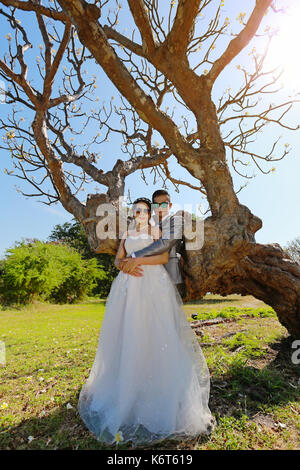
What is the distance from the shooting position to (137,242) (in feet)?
9.37

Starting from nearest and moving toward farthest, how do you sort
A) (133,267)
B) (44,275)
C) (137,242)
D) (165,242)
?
(133,267) < (165,242) < (137,242) < (44,275)

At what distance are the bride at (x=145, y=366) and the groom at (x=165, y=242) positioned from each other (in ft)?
0.29

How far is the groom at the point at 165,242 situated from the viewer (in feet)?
8.79

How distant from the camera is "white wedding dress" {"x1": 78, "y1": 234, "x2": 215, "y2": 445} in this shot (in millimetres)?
2215

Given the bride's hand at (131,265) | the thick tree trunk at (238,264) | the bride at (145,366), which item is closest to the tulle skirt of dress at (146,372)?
the bride at (145,366)

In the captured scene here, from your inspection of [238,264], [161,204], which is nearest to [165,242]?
[161,204]

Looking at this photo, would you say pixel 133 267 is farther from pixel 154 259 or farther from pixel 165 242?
pixel 165 242

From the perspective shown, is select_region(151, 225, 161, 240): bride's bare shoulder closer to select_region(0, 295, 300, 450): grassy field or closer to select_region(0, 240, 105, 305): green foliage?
select_region(0, 295, 300, 450): grassy field

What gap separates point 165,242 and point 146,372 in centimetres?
132

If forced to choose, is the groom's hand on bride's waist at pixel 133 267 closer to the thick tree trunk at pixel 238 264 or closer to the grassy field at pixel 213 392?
the thick tree trunk at pixel 238 264

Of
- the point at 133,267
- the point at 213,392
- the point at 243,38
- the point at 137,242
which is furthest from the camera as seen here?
the point at 243,38

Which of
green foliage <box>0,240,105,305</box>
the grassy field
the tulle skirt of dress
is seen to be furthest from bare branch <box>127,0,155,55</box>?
green foliage <box>0,240,105,305</box>

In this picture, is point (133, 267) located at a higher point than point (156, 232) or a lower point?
lower

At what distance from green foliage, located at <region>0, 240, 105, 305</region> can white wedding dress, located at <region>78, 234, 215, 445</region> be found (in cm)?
1127
